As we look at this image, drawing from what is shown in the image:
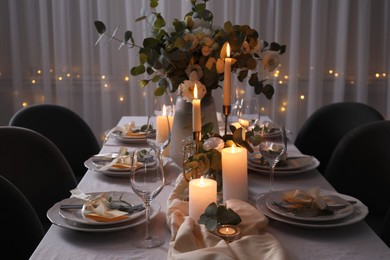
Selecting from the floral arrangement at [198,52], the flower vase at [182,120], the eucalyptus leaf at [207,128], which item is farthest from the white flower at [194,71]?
the eucalyptus leaf at [207,128]

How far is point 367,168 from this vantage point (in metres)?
2.19

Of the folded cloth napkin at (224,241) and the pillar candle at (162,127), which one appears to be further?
the pillar candle at (162,127)

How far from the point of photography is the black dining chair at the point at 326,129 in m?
2.79

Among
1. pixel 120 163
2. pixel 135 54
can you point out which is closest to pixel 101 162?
pixel 120 163

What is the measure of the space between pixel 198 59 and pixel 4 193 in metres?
0.72

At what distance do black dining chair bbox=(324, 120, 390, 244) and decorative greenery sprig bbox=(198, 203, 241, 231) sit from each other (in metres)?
1.04

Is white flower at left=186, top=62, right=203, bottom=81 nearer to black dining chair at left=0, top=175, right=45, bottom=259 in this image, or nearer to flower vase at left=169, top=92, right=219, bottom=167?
flower vase at left=169, top=92, right=219, bottom=167

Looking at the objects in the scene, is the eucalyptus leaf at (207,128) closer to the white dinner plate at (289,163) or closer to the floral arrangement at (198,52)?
the floral arrangement at (198,52)

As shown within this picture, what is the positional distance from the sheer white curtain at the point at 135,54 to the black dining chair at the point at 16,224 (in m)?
2.13

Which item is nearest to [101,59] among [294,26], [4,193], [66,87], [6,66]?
[66,87]

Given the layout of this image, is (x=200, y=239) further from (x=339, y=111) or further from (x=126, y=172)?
(x=339, y=111)

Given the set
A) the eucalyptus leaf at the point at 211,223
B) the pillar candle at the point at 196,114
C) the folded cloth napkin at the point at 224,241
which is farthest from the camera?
the pillar candle at the point at 196,114

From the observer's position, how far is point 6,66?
3.76 meters

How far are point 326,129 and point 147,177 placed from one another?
1.73 meters
